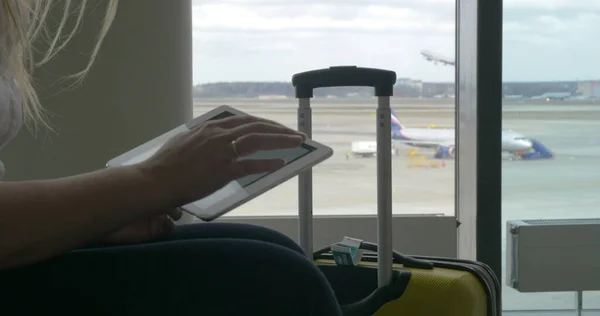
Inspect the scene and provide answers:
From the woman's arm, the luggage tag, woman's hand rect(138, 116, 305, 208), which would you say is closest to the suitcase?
the luggage tag

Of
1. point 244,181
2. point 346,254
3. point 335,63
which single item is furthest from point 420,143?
point 244,181

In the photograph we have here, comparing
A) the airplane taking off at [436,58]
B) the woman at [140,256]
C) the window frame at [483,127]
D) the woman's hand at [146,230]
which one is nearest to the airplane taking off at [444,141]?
the window frame at [483,127]

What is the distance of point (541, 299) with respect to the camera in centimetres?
250

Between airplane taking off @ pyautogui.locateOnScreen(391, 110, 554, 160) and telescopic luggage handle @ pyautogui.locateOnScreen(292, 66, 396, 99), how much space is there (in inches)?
45.5

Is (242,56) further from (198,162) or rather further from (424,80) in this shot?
(198,162)

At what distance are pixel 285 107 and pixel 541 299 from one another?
1223 mm

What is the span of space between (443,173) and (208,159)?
6.96 ft

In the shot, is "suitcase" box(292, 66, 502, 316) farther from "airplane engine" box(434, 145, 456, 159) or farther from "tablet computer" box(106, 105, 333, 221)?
"airplane engine" box(434, 145, 456, 159)

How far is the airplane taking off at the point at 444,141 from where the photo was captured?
2543mm

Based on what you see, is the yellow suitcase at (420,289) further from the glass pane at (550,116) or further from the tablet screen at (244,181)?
the glass pane at (550,116)

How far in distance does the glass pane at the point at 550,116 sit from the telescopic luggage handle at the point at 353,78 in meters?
1.20

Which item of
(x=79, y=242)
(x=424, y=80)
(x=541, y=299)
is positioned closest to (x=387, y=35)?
(x=424, y=80)

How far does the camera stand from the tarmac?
248 cm

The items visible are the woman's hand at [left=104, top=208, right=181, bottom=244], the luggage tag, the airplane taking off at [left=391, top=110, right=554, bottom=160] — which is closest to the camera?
the woman's hand at [left=104, top=208, right=181, bottom=244]
